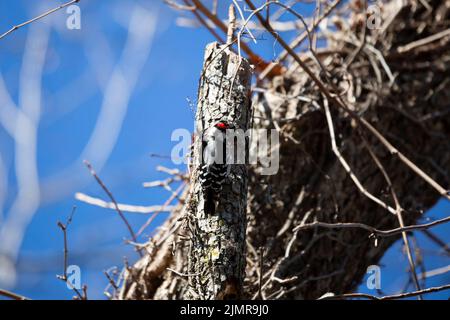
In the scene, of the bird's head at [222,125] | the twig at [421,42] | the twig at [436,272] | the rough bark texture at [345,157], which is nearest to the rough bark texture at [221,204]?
the bird's head at [222,125]

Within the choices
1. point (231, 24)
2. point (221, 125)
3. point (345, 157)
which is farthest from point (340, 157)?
point (221, 125)

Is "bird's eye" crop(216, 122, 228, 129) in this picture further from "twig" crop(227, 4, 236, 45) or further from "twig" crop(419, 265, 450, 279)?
"twig" crop(419, 265, 450, 279)

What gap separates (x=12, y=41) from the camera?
3.58 m

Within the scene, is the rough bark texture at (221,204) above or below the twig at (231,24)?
below

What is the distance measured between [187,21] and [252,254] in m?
1.56

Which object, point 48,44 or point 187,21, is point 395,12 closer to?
point 187,21

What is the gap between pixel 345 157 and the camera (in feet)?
9.25

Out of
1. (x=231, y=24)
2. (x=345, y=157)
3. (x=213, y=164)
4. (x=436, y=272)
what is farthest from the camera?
(x=436, y=272)

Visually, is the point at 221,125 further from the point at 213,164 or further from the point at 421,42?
the point at 421,42

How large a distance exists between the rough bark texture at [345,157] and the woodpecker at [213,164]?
2.46ft

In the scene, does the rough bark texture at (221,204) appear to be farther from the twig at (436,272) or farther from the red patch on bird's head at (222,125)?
the twig at (436,272)

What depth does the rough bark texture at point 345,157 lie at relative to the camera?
2.61m

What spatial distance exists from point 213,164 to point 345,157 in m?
1.21

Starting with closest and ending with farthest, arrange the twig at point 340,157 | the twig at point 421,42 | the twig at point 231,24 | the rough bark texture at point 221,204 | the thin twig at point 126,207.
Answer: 1. the rough bark texture at point 221,204
2. the twig at point 231,24
3. the twig at point 340,157
4. the thin twig at point 126,207
5. the twig at point 421,42
